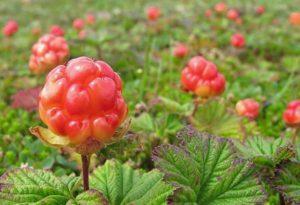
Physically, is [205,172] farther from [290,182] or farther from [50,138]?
[50,138]

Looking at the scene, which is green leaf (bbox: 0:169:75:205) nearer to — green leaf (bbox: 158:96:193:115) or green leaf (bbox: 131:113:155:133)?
green leaf (bbox: 131:113:155:133)

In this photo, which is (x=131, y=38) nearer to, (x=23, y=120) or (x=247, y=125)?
(x=23, y=120)

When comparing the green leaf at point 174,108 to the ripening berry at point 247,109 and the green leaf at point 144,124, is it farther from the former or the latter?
the ripening berry at point 247,109

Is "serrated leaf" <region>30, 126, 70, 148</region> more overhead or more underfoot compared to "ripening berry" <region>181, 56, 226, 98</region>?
more overhead

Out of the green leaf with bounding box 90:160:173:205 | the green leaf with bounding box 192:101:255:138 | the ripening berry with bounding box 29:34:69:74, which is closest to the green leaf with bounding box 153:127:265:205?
the green leaf with bounding box 90:160:173:205

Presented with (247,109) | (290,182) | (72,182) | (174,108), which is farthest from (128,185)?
(247,109)
